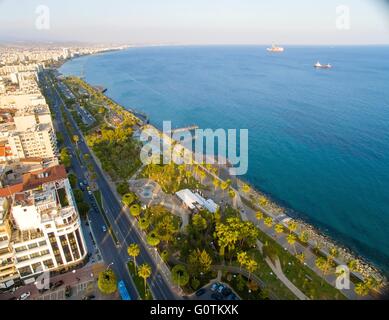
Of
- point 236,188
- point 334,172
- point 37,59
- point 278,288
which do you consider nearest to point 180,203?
point 236,188

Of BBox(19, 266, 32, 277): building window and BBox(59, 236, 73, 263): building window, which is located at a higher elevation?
BBox(59, 236, 73, 263): building window

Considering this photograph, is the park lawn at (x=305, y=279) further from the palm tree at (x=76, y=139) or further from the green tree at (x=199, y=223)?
the palm tree at (x=76, y=139)

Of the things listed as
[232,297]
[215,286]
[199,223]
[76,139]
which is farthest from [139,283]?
[76,139]

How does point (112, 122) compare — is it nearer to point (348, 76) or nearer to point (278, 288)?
point (278, 288)

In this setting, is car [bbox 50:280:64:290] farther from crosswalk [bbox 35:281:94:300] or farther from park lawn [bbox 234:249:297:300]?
park lawn [bbox 234:249:297:300]

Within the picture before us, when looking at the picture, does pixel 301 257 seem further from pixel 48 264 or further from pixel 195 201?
pixel 48 264

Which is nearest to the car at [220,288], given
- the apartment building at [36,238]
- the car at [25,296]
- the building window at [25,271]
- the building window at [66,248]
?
the apartment building at [36,238]

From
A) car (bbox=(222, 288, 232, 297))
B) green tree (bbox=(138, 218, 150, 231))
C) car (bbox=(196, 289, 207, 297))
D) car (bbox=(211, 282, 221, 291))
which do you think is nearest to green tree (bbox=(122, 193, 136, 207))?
green tree (bbox=(138, 218, 150, 231))
